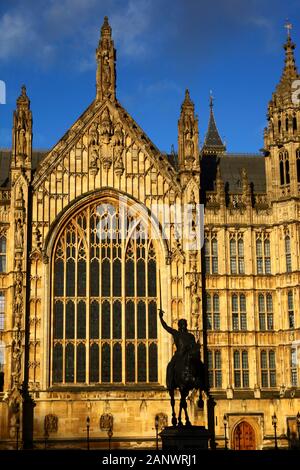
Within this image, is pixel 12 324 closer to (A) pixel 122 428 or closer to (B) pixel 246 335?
(A) pixel 122 428

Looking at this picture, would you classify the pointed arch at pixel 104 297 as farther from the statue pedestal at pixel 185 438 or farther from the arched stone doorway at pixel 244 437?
the statue pedestal at pixel 185 438

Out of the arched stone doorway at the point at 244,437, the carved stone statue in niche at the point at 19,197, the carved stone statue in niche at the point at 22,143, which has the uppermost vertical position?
the carved stone statue in niche at the point at 22,143

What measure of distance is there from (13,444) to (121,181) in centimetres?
1789

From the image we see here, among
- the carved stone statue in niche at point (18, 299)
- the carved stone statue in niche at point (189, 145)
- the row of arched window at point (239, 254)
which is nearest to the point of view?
the carved stone statue in niche at point (18, 299)

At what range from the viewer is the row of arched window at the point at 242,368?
Answer: 53.5 metres

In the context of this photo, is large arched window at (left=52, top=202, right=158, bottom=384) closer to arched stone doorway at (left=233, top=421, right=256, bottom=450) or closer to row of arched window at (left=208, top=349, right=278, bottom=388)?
row of arched window at (left=208, top=349, right=278, bottom=388)

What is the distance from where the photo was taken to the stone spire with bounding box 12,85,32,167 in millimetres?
53781

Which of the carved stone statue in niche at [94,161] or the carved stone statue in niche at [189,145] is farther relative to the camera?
the carved stone statue in niche at [189,145]

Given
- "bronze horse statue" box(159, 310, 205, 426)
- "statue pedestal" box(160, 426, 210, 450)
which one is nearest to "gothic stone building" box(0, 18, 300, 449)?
"bronze horse statue" box(159, 310, 205, 426)

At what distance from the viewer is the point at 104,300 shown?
5316cm

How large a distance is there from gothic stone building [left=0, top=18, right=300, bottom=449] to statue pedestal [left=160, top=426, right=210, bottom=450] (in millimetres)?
14473

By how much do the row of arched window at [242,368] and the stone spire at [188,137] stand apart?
492 inches

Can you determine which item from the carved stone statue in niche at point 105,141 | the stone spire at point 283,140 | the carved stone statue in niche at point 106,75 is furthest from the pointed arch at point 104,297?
the stone spire at point 283,140

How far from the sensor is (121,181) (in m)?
54.8
